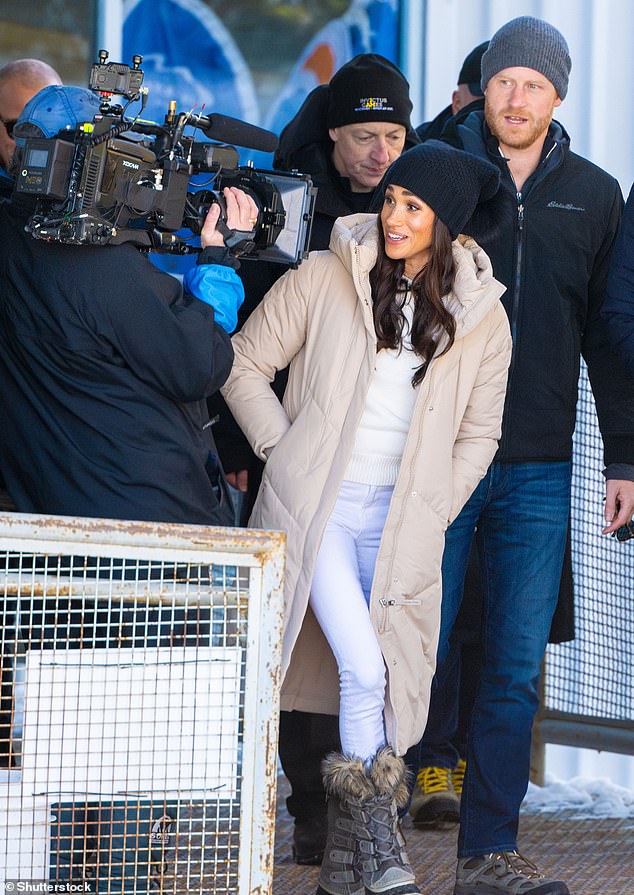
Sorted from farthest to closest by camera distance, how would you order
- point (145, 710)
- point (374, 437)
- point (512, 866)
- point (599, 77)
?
1. point (599, 77)
2. point (512, 866)
3. point (374, 437)
4. point (145, 710)

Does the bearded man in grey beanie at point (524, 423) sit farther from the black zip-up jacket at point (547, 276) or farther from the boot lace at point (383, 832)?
the boot lace at point (383, 832)

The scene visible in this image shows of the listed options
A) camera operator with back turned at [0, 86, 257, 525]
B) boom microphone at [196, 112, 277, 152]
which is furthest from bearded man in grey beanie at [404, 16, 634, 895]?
camera operator with back turned at [0, 86, 257, 525]

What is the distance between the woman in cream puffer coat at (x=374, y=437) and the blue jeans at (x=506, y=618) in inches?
7.6

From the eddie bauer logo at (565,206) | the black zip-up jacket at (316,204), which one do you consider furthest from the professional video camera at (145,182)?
the eddie bauer logo at (565,206)

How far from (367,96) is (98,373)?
4.85 feet

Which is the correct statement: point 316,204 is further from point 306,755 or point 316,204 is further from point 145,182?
point 306,755

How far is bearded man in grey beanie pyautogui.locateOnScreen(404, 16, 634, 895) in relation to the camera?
134 inches

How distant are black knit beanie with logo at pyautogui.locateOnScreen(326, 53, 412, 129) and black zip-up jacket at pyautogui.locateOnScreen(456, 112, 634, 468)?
38 centimetres

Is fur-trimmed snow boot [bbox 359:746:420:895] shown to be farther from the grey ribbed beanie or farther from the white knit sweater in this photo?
the grey ribbed beanie

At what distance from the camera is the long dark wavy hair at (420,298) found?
10.4ft

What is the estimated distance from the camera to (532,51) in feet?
11.3

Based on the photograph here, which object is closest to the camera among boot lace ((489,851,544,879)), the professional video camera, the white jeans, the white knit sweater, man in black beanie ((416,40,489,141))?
the professional video camera

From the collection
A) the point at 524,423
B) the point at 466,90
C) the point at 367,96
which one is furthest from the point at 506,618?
the point at 466,90

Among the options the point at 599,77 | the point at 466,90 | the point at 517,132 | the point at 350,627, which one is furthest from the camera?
the point at 599,77
